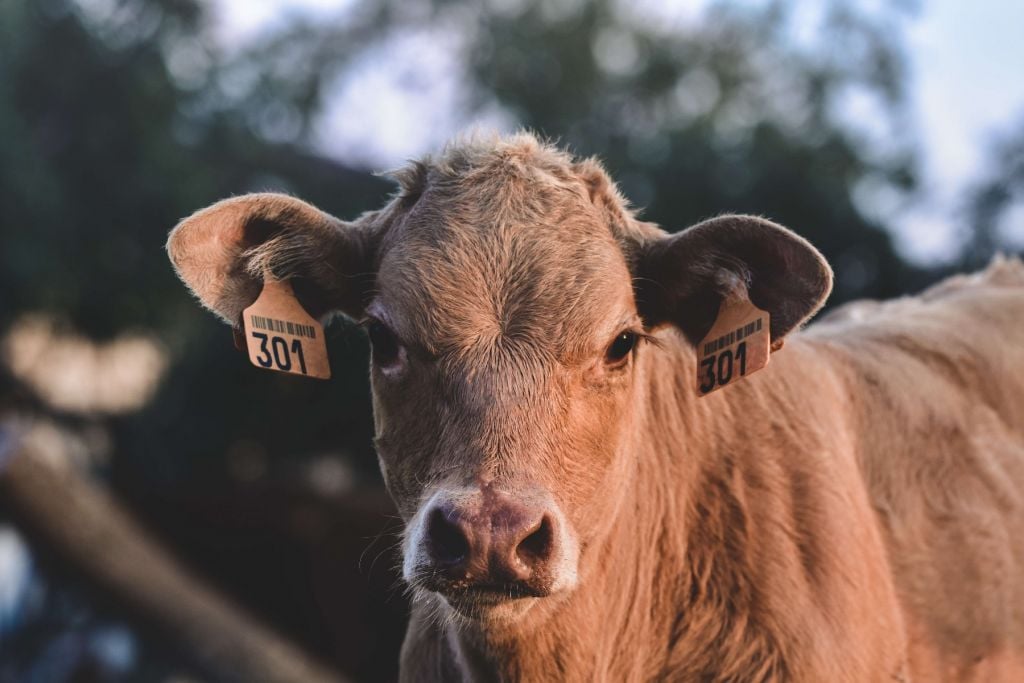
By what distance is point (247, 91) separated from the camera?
2928cm

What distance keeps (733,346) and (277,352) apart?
166 centimetres

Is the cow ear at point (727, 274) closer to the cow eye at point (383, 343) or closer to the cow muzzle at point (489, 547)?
the cow eye at point (383, 343)

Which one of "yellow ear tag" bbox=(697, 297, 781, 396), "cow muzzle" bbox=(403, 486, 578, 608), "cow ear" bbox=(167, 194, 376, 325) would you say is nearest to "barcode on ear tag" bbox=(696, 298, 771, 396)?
"yellow ear tag" bbox=(697, 297, 781, 396)

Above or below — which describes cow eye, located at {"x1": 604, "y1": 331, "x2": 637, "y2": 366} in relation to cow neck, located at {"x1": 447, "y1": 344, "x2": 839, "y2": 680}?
above

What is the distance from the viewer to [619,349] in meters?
3.88

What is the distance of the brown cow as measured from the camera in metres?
3.50

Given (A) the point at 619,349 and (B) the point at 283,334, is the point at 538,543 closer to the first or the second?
(A) the point at 619,349

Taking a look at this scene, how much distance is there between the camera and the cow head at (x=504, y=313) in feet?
10.8

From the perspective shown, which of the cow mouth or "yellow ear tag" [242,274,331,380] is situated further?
"yellow ear tag" [242,274,331,380]

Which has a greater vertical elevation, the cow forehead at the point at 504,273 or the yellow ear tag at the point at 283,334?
the cow forehead at the point at 504,273

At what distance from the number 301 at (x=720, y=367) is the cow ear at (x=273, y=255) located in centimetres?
130

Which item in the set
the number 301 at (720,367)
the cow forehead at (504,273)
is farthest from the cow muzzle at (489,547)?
the number 301 at (720,367)

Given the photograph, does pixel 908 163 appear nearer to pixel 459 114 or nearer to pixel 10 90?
pixel 459 114

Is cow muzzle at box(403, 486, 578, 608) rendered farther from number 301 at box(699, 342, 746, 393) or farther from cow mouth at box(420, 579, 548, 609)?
number 301 at box(699, 342, 746, 393)
